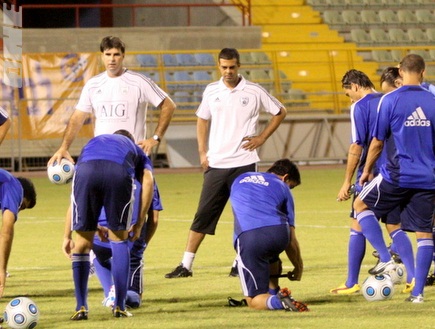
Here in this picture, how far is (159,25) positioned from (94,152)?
80.7 feet

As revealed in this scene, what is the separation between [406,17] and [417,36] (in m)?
0.91

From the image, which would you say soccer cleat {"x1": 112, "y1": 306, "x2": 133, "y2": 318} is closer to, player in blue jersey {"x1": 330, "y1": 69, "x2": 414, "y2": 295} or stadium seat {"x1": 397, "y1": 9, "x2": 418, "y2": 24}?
player in blue jersey {"x1": 330, "y1": 69, "x2": 414, "y2": 295}

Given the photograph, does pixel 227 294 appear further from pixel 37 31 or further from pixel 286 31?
pixel 286 31

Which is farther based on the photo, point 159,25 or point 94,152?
point 159,25

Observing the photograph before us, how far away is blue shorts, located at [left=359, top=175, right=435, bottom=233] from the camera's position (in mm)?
8797

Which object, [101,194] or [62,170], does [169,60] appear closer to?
[62,170]

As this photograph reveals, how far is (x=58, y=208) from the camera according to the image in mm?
18469

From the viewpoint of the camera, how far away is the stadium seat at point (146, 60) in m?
27.6

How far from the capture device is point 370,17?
3300 cm

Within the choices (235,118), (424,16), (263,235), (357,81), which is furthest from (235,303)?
(424,16)

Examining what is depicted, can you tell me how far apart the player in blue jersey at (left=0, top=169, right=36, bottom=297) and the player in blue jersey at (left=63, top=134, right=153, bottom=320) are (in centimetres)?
76

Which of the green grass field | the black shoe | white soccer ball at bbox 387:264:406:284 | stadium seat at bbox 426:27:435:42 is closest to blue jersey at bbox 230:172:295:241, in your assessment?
the green grass field

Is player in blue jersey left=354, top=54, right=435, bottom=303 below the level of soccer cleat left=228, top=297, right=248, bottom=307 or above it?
above

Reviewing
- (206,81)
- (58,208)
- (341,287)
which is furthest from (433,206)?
(206,81)
